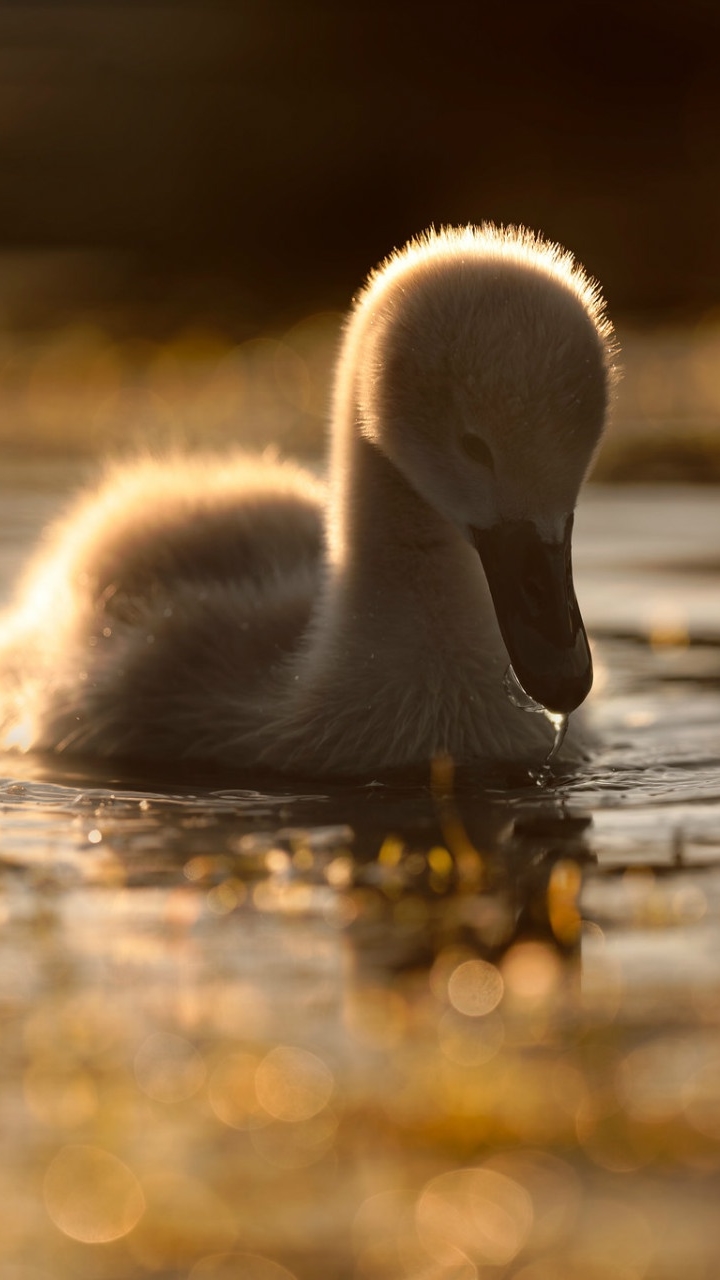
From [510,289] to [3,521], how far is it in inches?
221

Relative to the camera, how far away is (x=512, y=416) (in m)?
5.55

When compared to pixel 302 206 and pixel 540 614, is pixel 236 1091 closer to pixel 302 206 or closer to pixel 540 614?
pixel 540 614

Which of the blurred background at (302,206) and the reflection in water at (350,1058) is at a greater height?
the blurred background at (302,206)

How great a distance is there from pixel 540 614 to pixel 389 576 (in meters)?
0.75

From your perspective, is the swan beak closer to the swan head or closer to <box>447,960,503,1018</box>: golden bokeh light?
the swan head

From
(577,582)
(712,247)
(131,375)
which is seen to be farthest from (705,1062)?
(712,247)

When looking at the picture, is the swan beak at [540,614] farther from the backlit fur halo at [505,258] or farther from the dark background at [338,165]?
the dark background at [338,165]

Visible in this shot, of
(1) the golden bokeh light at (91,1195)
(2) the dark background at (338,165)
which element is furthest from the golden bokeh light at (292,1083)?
(2) the dark background at (338,165)

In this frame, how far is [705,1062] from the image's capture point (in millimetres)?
3537

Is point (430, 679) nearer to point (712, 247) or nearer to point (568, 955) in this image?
point (568, 955)

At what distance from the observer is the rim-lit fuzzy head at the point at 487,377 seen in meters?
5.55

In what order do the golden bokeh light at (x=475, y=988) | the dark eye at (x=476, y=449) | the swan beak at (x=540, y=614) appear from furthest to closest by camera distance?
the dark eye at (x=476, y=449), the swan beak at (x=540, y=614), the golden bokeh light at (x=475, y=988)

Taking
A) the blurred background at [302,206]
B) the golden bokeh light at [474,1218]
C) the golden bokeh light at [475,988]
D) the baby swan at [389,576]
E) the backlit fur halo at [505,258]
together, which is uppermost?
the blurred background at [302,206]

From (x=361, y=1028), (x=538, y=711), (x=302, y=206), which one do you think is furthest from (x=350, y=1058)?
(x=302, y=206)
